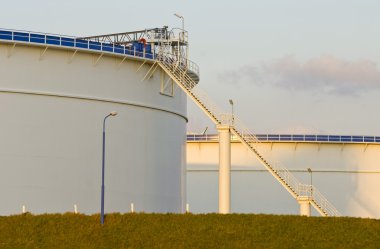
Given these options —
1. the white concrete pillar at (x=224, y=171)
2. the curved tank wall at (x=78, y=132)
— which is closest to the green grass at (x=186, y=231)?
the curved tank wall at (x=78, y=132)

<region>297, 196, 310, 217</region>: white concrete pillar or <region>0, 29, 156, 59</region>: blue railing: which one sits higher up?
<region>0, 29, 156, 59</region>: blue railing

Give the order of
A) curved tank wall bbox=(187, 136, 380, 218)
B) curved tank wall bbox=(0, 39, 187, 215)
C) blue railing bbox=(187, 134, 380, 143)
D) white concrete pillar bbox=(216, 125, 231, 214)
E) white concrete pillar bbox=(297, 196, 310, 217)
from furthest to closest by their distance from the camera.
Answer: curved tank wall bbox=(187, 136, 380, 218) → blue railing bbox=(187, 134, 380, 143) → white concrete pillar bbox=(297, 196, 310, 217) → white concrete pillar bbox=(216, 125, 231, 214) → curved tank wall bbox=(0, 39, 187, 215)

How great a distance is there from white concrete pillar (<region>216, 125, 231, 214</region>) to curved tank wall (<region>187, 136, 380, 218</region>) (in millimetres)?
20041

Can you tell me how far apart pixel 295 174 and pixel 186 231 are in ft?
97.4

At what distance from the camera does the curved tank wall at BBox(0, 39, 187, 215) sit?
4753 cm

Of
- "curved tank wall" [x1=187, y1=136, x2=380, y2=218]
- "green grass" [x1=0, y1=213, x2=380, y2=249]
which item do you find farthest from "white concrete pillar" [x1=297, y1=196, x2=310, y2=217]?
"curved tank wall" [x1=187, y1=136, x2=380, y2=218]

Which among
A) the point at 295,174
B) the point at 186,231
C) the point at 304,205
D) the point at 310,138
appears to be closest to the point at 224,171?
the point at 304,205

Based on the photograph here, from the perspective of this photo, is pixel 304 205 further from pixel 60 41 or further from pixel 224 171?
pixel 60 41

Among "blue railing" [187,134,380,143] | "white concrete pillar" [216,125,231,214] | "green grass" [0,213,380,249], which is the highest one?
"blue railing" [187,134,380,143]

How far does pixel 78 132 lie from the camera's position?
4938cm

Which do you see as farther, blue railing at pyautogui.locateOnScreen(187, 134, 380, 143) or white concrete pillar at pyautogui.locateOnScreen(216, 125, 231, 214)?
blue railing at pyautogui.locateOnScreen(187, 134, 380, 143)

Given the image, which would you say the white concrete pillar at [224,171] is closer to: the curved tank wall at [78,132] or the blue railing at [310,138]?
the curved tank wall at [78,132]

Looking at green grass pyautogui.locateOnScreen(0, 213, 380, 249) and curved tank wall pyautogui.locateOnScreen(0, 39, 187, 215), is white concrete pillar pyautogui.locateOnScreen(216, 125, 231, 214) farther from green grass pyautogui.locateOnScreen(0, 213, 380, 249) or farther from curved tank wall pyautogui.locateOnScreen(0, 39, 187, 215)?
green grass pyautogui.locateOnScreen(0, 213, 380, 249)

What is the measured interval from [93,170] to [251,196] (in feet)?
82.4
